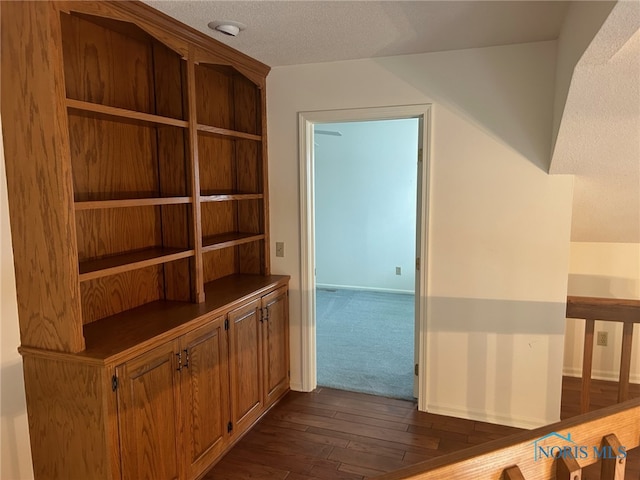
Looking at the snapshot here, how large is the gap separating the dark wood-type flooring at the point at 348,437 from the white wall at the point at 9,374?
938mm

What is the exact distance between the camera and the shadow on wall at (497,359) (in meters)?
2.88

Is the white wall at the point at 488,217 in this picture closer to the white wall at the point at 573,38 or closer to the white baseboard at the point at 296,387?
the white wall at the point at 573,38

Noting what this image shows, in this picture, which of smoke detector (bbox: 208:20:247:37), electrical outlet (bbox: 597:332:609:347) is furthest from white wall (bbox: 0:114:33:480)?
electrical outlet (bbox: 597:332:609:347)

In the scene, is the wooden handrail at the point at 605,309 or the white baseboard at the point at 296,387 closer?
the wooden handrail at the point at 605,309

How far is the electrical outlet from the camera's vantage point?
3.62 meters

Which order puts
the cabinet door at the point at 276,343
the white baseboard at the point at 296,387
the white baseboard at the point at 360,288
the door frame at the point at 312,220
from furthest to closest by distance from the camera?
the white baseboard at the point at 360,288
the white baseboard at the point at 296,387
the cabinet door at the point at 276,343
the door frame at the point at 312,220

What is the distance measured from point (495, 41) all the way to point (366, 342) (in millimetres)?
2890

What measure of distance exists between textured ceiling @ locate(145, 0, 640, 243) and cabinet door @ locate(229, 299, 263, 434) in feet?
5.26

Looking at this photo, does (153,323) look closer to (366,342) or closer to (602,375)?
(366,342)

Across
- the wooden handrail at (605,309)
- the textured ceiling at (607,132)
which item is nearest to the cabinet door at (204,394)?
the wooden handrail at (605,309)

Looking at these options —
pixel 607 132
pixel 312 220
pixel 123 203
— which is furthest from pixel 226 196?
pixel 607 132

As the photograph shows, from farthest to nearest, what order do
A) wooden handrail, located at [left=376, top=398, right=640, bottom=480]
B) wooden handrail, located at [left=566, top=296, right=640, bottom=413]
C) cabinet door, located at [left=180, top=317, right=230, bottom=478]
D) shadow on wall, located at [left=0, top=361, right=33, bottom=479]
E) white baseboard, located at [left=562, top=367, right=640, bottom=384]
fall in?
white baseboard, located at [left=562, top=367, right=640, bottom=384], cabinet door, located at [left=180, top=317, right=230, bottom=478], wooden handrail, located at [left=566, top=296, right=640, bottom=413], shadow on wall, located at [left=0, top=361, right=33, bottom=479], wooden handrail, located at [left=376, top=398, right=640, bottom=480]

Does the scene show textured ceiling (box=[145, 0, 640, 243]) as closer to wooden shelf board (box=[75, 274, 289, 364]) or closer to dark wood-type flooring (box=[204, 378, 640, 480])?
wooden shelf board (box=[75, 274, 289, 364])

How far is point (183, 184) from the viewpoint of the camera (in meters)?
2.57
